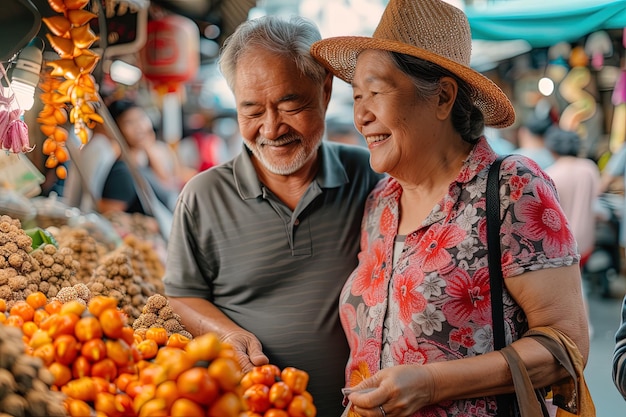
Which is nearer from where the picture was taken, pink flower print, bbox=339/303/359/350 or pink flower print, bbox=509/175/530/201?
pink flower print, bbox=509/175/530/201

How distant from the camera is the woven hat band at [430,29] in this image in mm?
1749

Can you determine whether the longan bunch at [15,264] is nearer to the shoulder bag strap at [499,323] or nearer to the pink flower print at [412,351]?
the pink flower print at [412,351]

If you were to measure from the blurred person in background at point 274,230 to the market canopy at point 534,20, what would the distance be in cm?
187

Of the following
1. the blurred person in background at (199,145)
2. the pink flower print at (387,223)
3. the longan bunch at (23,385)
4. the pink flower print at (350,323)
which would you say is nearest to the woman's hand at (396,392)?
the pink flower print at (350,323)

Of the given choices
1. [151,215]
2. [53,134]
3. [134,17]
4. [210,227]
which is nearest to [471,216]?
[210,227]

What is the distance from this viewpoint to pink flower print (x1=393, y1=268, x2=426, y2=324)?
1.62 meters

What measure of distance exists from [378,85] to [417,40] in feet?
0.53

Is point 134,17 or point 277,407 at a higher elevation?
point 134,17

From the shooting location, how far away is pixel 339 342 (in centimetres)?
202

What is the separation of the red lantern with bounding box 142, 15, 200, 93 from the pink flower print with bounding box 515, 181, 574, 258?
295 cm

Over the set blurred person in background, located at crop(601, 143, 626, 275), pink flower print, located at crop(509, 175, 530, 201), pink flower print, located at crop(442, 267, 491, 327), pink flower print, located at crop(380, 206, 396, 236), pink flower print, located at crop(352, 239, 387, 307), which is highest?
pink flower print, located at crop(509, 175, 530, 201)

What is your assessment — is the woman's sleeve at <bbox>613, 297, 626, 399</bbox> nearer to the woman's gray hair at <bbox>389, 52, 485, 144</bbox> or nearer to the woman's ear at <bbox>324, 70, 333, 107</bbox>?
the woman's gray hair at <bbox>389, 52, 485, 144</bbox>

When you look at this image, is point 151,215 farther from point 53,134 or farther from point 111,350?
point 111,350

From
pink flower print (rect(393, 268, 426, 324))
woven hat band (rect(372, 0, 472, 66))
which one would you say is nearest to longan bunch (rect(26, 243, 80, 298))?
pink flower print (rect(393, 268, 426, 324))
